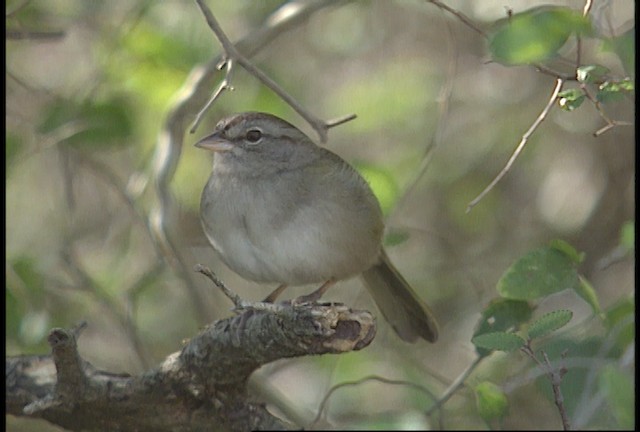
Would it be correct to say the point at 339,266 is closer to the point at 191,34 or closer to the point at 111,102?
the point at 111,102

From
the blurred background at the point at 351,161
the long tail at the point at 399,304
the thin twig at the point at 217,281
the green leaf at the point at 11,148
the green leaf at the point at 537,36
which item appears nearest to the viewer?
the thin twig at the point at 217,281

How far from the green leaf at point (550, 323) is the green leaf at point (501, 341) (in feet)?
0.12

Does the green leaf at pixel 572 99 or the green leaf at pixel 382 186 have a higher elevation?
the green leaf at pixel 572 99

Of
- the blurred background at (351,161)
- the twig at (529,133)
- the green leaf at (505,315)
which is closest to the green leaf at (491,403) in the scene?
the green leaf at (505,315)

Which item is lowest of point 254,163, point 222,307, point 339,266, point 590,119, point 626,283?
point 626,283

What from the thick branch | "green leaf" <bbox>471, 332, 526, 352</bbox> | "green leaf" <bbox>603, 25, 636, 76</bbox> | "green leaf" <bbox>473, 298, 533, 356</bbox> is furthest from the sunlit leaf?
"green leaf" <bbox>603, 25, 636, 76</bbox>

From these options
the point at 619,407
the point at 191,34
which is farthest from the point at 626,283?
the point at 619,407

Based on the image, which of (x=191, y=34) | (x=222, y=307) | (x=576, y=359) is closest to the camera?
(x=576, y=359)

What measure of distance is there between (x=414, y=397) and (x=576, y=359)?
2.72ft

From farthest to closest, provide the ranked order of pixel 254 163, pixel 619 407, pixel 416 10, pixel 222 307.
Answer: pixel 416 10, pixel 222 307, pixel 254 163, pixel 619 407

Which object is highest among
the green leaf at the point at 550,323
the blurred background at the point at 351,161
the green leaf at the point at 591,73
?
the green leaf at the point at 591,73

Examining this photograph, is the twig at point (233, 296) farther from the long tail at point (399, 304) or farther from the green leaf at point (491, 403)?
the long tail at point (399, 304)

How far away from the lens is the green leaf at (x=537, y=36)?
8.57 ft

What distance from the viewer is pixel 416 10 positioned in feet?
18.5
